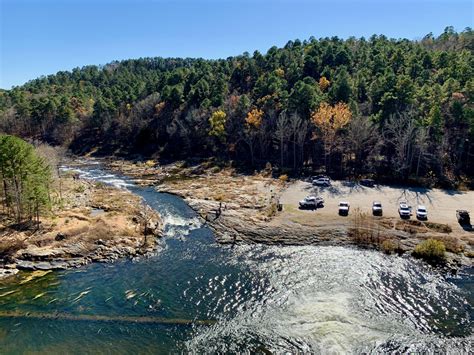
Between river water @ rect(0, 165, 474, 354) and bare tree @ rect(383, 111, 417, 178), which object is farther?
bare tree @ rect(383, 111, 417, 178)

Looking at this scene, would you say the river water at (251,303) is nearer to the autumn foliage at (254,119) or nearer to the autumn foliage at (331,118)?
the autumn foliage at (331,118)

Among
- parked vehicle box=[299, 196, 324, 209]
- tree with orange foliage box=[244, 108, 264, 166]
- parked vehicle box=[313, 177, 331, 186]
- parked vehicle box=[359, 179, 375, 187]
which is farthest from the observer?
tree with orange foliage box=[244, 108, 264, 166]

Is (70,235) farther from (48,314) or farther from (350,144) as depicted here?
(350,144)

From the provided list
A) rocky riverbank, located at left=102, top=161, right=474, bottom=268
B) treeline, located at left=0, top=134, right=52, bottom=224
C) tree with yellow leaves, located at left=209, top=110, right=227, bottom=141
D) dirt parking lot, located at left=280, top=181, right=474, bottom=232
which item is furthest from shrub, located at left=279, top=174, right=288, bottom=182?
treeline, located at left=0, top=134, right=52, bottom=224

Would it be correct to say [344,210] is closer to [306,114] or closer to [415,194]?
[415,194]

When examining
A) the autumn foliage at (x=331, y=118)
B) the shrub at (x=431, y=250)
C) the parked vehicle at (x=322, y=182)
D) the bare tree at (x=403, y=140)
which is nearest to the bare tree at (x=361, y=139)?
the autumn foliage at (x=331, y=118)

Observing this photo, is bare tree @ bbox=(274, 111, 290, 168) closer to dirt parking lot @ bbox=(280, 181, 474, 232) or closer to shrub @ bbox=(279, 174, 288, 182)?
shrub @ bbox=(279, 174, 288, 182)

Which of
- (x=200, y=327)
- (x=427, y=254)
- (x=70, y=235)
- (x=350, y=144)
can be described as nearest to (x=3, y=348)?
(x=200, y=327)

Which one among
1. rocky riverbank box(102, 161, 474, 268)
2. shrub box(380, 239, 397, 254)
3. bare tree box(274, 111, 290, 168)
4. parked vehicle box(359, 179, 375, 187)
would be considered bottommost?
shrub box(380, 239, 397, 254)
